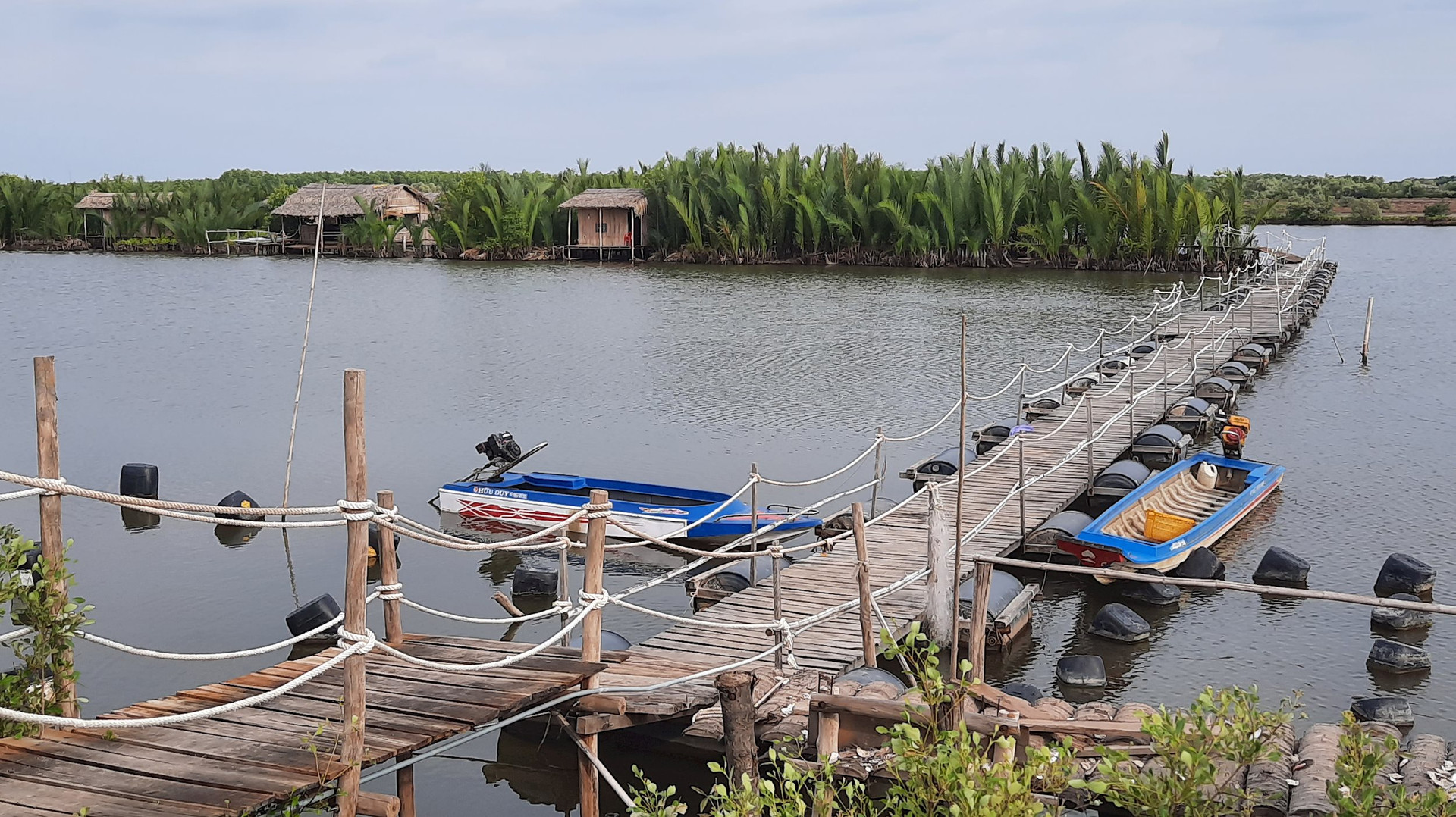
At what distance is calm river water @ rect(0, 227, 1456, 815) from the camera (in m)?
10.0

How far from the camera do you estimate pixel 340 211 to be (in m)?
50.1

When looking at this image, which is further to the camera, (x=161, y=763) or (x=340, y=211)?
(x=340, y=211)

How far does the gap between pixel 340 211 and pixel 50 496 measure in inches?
1870


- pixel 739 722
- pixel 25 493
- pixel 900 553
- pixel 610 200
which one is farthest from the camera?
pixel 610 200

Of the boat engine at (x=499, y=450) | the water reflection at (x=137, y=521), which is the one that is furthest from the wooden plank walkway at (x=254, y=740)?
the water reflection at (x=137, y=521)

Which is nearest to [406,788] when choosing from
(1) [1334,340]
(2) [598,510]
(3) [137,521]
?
(2) [598,510]

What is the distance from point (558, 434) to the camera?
58.0ft

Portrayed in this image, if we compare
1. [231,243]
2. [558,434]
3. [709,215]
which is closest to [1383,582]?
[558,434]

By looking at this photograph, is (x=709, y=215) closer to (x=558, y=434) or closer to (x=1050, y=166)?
(x=1050, y=166)

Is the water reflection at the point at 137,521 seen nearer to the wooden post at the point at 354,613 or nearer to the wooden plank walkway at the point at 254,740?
the wooden plank walkway at the point at 254,740

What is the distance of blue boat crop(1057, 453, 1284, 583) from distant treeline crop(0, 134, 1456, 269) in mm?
24446

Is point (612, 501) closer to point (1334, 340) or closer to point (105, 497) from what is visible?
point (105, 497)

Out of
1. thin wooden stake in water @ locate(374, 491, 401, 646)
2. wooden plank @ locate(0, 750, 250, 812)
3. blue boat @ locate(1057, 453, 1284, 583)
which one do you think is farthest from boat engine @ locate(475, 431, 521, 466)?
wooden plank @ locate(0, 750, 250, 812)

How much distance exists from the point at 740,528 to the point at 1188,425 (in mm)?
7243
